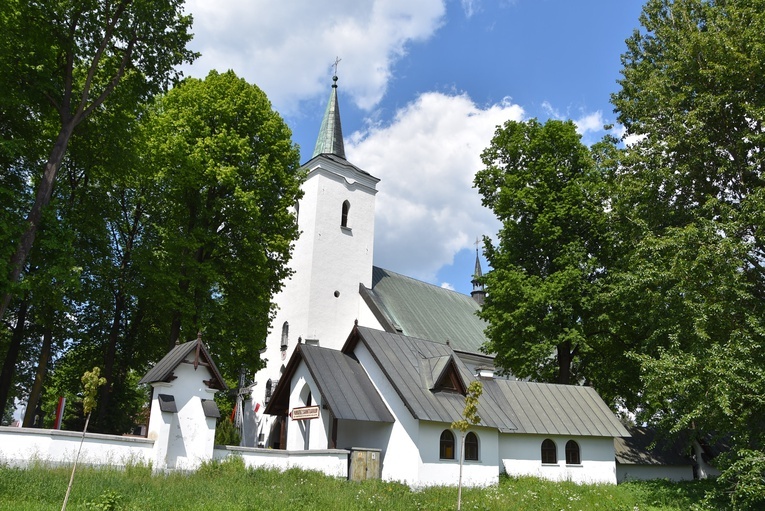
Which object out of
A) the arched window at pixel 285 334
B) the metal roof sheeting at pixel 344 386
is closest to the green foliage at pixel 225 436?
the metal roof sheeting at pixel 344 386

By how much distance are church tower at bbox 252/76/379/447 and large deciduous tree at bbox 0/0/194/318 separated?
551 inches

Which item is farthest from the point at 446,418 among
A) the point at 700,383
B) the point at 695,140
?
the point at 695,140

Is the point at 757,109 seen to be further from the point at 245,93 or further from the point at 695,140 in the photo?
the point at 245,93

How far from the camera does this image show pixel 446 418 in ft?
57.9

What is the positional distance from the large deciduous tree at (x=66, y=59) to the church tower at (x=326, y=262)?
14.0m

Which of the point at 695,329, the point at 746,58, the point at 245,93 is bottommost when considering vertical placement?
the point at 695,329

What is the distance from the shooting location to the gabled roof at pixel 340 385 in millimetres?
17312

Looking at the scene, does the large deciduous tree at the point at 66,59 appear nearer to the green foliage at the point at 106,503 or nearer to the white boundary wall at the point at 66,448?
the white boundary wall at the point at 66,448

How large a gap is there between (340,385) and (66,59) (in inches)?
469

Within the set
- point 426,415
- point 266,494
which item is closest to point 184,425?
point 266,494

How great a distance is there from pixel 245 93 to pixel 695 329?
16.9 metres

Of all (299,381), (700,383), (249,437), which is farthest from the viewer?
(249,437)

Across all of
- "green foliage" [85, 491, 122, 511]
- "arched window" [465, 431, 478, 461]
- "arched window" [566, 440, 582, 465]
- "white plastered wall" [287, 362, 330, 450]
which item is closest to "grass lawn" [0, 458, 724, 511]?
"green foliage" [85, 491, 122, 511]

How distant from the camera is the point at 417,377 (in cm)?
1928
